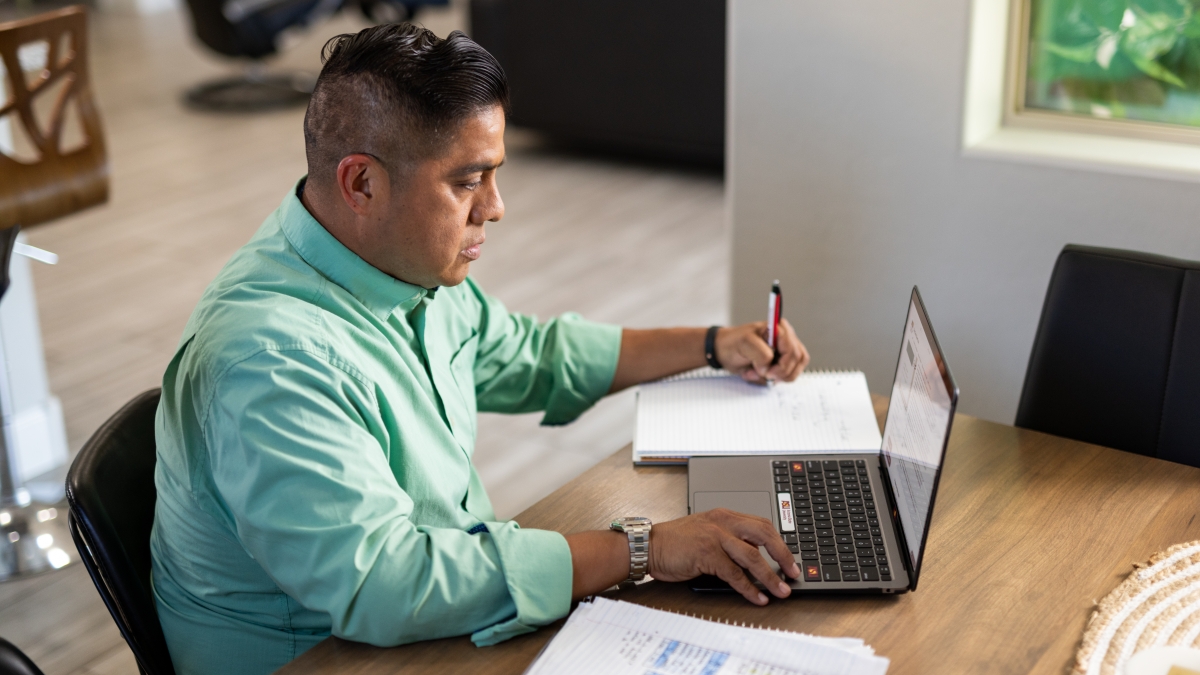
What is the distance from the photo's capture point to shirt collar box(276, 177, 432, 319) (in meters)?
1.30

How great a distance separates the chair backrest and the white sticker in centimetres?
213

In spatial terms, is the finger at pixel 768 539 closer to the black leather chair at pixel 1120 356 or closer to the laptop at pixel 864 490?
Result: the laptop at pixel 864 490

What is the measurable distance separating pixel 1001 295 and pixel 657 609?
56.2 inches

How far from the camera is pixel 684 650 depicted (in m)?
1.10

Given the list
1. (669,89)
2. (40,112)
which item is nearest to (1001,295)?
(669,89)

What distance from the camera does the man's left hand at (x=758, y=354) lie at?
5.42 ft

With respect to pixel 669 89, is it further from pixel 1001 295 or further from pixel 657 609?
pixel 657 609

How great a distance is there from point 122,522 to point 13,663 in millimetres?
250

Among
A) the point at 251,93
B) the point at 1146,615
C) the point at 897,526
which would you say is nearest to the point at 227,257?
the point at 251,93

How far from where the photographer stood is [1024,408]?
1.67m

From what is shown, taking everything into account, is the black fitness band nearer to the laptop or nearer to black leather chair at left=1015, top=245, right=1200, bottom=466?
the laptop

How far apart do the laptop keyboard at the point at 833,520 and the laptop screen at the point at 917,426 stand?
4cm

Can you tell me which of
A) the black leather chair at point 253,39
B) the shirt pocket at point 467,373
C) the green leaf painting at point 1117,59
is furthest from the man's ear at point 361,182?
the black leather chair at point 253,39

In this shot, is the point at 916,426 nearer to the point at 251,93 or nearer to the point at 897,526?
the point at 897,526
